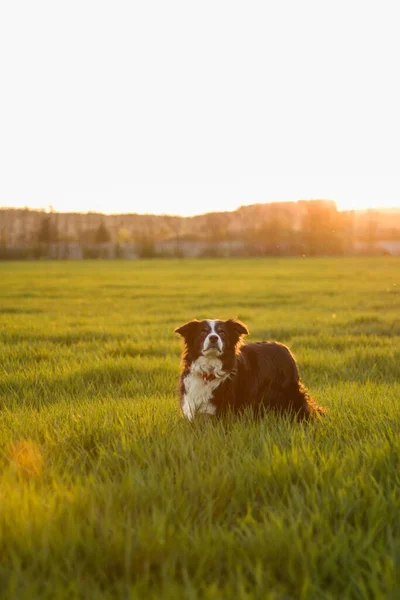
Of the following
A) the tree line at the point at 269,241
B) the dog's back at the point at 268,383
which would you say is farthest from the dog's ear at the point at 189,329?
the tree line at the point at 269,241

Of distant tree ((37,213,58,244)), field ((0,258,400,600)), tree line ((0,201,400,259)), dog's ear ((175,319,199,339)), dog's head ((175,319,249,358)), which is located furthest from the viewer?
distant tree ((37,213,58,244))

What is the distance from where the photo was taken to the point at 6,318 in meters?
16.2

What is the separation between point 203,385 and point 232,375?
Answer: 0.30 m

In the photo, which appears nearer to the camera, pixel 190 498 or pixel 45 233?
pixel 190 498

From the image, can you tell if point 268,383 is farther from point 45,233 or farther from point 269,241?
point 45,233

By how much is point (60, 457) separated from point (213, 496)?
1.29 meters

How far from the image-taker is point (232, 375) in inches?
219

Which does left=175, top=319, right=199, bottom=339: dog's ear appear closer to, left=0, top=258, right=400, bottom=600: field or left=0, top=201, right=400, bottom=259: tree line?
left=0, top=258, right=400, bottom=600: field

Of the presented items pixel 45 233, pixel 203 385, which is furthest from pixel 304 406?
pixel 45 233

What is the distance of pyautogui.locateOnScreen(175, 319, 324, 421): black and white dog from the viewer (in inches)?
214

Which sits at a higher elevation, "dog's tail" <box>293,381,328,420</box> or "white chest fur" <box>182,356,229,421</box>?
"white chest fur" <box>182,356,229,421</box>

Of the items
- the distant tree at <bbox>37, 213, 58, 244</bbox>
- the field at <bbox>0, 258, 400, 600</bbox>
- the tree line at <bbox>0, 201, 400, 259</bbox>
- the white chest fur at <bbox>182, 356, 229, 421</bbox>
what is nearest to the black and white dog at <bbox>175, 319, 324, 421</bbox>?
the white chest fur at <bbox>182, 356, 229, 421</bbox>

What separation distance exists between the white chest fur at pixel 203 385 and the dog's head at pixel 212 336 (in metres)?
0.10

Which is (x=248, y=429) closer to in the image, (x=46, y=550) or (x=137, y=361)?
(x=46, y=550)
